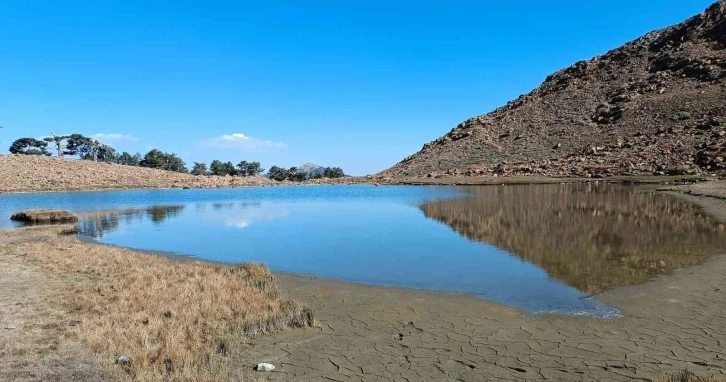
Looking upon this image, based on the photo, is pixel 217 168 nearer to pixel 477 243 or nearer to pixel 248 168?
pixel 248 168

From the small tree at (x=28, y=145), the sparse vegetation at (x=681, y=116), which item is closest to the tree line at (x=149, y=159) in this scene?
the small tree at (x=28, y=145)

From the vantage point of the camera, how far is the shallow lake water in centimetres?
1184

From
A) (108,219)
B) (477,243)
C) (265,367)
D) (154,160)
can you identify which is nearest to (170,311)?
(265,367)

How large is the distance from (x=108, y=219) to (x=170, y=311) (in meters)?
25.5

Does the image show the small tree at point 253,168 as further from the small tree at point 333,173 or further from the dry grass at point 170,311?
the dry grass at point 170,311

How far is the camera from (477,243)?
59.4 feet

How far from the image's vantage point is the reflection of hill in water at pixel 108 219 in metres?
24.9

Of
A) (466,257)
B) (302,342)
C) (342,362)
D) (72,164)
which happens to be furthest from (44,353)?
(72,164)

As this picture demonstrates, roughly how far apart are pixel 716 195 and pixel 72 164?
92585 mm

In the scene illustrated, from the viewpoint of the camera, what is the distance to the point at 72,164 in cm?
8525

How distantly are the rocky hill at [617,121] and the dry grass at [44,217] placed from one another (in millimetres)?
57482

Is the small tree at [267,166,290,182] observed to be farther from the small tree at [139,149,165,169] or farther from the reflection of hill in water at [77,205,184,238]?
the reflection of hill in water at [77,205,184,238]

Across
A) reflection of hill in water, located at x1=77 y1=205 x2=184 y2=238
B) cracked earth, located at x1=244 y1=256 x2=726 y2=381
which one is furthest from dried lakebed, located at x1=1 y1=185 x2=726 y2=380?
reflection of hill in water, located at x1=77 y1=205 x2=184 y2=238

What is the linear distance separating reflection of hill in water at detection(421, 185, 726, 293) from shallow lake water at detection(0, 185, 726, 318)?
40 millimetres
